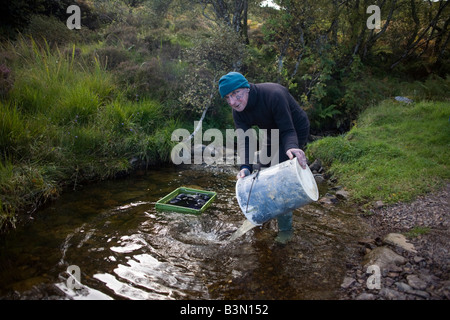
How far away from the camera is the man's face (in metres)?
2.98

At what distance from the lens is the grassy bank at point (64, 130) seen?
13.9 ft

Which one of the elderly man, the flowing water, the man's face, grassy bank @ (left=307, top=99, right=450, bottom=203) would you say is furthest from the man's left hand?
grassy bank @ (left=307, top=99, right=450, bottom=203)

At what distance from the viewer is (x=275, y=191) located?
110 inches

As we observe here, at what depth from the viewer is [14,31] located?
7801mm

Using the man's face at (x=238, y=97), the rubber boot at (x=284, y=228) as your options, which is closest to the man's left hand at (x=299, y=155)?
the man's face at (x=238, y=97)

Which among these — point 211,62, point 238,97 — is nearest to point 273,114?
point 238,97

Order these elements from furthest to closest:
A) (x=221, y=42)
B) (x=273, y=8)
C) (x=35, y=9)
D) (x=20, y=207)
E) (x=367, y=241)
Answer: (x=273, y=8), (x=35, y=9), (x=221, y=42), (x=20, y=207), (x=367, y=241)

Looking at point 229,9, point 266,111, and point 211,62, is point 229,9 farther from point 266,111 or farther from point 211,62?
point 266,111

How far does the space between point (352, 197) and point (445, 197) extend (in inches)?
48.5

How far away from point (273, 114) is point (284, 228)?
1.46 meters

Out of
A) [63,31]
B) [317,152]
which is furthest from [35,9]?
[317,152]

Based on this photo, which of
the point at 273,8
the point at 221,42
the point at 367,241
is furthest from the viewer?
the point at 273,8

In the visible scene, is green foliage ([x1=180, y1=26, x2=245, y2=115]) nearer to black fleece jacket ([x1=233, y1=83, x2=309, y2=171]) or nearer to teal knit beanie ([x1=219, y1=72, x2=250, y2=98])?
black fleece jacket ([x1=233, y1=83, x2=309, y2=171])

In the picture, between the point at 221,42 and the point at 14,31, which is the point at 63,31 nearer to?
the point at 14,31
